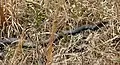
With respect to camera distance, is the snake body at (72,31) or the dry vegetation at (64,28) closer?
the dry vegetation at (64,28)

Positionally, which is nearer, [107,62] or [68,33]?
[107,62]

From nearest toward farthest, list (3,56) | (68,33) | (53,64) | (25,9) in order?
1. (53,64)
2. (3,56)
3. (68,33)
4. (25,9)

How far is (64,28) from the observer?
7.87ft

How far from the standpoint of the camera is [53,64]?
6.66 feet

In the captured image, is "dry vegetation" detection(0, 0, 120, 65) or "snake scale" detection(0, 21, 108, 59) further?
"snake scale" detection(0, 21, 108, 59)

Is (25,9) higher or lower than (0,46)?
higher

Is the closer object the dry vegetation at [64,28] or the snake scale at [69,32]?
the dry vegetation at [64,28]

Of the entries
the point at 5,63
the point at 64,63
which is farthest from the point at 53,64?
the point at 5,63

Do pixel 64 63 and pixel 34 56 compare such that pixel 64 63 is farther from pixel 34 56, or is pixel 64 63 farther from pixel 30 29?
pixel 30 29

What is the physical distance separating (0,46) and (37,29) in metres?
0.32

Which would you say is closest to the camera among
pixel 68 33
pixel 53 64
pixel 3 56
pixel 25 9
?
pixel 53 64

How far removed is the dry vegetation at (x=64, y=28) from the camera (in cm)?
211

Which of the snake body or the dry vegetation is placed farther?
the snake body

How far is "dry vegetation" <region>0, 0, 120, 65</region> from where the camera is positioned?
2105mm
